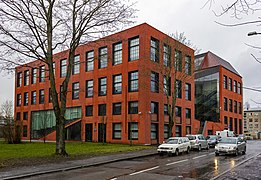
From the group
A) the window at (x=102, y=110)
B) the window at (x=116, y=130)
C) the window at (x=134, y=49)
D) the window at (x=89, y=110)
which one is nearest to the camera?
the window at (x=134, y=49)

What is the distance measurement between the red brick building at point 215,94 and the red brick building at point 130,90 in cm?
1257

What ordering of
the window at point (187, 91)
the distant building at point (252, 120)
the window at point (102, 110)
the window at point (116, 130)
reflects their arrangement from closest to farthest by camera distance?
the window at point (116, 130) < the window at point (102, 110) < the window at point (187, 91) < the distant building at point (252, 120)

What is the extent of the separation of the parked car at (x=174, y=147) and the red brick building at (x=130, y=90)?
37.5 feet

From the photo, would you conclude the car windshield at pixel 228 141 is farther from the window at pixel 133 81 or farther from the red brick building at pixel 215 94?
the red brick building at pixel 215 94

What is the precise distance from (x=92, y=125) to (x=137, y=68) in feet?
40.0

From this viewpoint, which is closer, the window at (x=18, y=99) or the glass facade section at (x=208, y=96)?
the glass facade section at (x=208, y=96)

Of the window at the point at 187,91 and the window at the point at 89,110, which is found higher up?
the window at the point at 187,91

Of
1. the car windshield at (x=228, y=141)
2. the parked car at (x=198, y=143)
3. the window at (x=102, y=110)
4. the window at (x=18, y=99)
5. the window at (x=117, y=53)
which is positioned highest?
the window at (x=117, y=53)

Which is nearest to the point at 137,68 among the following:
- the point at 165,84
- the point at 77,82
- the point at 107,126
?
the point at 165,84

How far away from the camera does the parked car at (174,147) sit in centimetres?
2552

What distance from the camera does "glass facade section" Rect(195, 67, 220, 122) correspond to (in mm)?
63125

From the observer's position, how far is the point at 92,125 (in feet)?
154

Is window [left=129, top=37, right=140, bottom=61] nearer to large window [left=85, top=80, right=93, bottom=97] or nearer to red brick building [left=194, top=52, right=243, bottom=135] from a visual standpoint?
large window [left=85, top=80, right=93, bottom=97]

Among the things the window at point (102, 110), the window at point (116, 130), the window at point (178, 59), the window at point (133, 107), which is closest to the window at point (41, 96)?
the window at point (102, 110)
